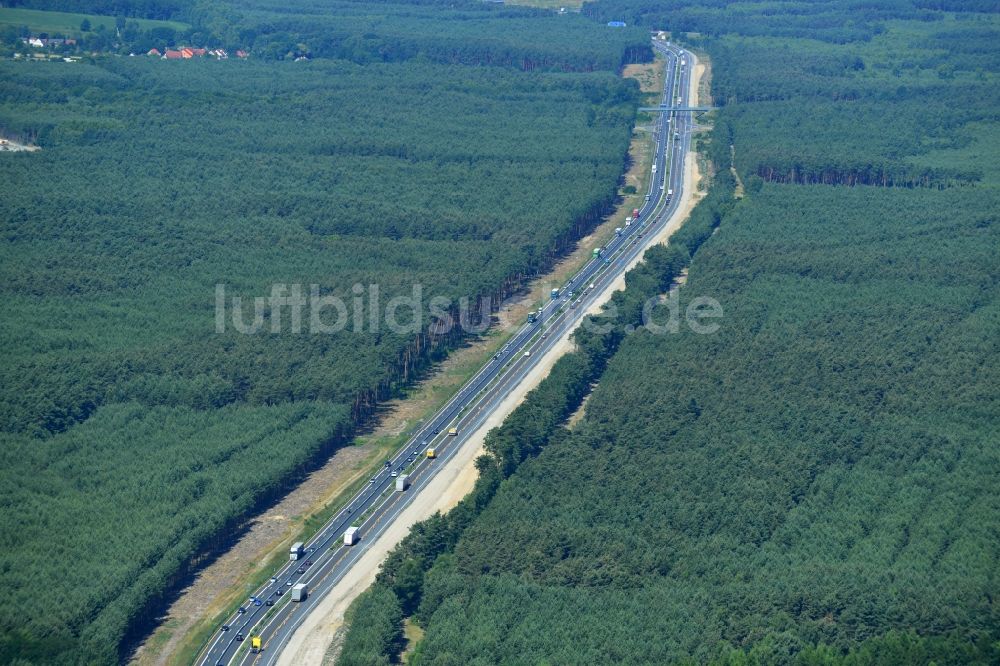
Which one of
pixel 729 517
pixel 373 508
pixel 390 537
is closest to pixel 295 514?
pixel 373 508

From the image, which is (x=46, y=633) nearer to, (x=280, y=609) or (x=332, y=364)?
(x=280, y=609)

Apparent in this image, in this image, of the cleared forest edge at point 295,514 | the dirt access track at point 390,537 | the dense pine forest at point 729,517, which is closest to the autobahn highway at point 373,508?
the dirt access track at point 390,537

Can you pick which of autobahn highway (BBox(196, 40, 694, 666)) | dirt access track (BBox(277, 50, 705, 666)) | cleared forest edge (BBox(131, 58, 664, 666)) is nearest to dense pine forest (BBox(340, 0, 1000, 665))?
dirt access track (BBox(277, 50, 705, 666))

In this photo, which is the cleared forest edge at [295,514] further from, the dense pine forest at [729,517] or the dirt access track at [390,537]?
the dense pine forest at [729,517]

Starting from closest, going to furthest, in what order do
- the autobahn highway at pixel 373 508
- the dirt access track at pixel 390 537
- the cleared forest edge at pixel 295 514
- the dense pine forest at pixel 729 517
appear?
the dense pine forest at pixel 729 517 → the dirt access track at pixel 390 537 → the autobahn highway at pixel 373 508 → the cleared forest edge at pixel 295 514

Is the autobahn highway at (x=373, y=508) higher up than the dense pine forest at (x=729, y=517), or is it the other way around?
the dense pine forest at (x=729, y=517)

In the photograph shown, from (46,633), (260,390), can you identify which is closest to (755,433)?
(260,390)

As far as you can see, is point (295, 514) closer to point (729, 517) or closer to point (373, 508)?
point (373, 508)

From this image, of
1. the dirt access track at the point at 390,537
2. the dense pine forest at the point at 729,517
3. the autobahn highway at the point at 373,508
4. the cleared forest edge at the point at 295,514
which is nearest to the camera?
the dense pine forest at the point at 729,517

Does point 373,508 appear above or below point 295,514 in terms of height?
above
